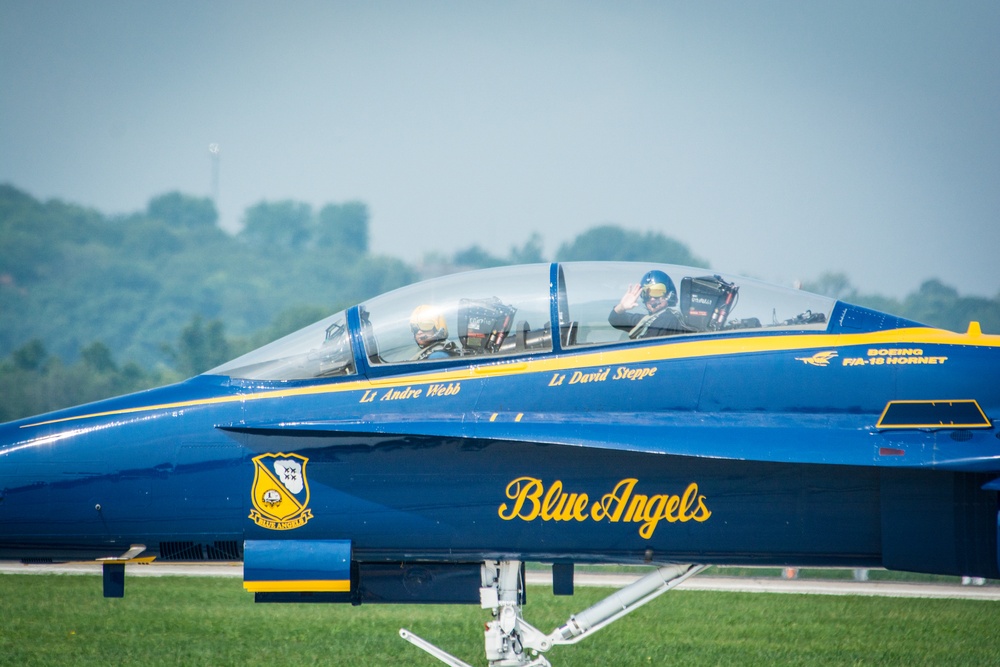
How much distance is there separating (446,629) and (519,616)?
6.13 m

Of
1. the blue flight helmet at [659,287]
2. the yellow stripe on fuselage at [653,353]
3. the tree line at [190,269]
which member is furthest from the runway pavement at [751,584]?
the tree line at [190,269]

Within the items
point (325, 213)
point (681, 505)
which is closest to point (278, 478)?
point (681, 505)

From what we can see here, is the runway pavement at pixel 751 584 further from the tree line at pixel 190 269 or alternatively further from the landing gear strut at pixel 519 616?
the tree line at pixel 190 269

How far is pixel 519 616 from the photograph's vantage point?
8.12m

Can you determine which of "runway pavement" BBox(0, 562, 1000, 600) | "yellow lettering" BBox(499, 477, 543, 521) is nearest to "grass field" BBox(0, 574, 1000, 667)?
"runway pavement" BBox(0, 562, 1000, 600)

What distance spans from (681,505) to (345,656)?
19.9 ft

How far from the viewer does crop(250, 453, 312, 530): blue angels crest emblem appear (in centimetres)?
746

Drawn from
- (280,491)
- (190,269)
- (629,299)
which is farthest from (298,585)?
(190,269)

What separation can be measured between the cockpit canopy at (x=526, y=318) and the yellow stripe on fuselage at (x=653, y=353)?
0.26 ft

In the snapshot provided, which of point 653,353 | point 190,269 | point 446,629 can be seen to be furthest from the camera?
point 190,269

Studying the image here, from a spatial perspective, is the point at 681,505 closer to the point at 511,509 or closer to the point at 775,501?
the point at 775,501

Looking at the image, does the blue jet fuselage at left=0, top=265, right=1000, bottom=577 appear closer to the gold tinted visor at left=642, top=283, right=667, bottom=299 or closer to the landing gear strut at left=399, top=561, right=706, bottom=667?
the gold tinted visor at left=642, top=283, right=667, bottom=299

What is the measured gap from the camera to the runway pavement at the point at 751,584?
17547 millimetres

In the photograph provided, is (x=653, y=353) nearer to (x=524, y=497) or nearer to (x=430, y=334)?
(x=524, y=497)
